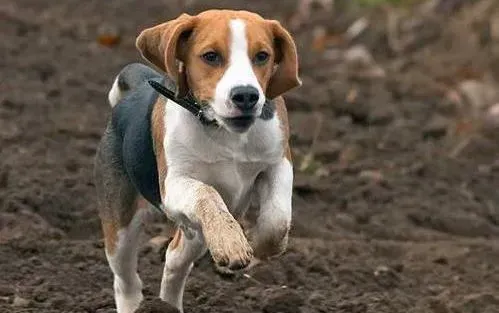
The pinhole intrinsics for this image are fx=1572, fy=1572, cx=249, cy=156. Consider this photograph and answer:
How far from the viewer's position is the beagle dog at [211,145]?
5.13 m

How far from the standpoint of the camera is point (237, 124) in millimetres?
5168

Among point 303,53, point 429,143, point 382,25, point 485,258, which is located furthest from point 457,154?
point 382,25

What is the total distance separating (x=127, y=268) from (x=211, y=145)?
0.84m

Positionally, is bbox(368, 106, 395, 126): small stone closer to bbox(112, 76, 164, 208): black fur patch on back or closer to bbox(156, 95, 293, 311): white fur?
bbox(112, 76, 164, 208): black fur patch on back

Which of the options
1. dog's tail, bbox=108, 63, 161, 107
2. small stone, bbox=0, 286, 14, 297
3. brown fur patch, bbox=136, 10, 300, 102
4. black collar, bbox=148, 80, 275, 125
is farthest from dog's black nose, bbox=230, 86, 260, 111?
small stone, bbox=0, 286, 14, 297

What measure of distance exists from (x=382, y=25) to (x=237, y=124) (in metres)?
8.55

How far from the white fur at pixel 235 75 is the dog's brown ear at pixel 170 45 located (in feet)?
0.61

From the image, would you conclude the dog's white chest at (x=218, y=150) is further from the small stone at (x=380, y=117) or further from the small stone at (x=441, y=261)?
the small stone at (x=380, y=117)

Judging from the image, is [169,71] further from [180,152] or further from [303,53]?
[303,53]

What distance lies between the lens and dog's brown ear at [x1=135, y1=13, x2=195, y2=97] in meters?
5.27

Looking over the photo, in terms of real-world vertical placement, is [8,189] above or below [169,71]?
below

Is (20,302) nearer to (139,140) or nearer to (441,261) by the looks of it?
(139,140)

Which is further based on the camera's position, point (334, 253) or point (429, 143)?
point (429, 143)

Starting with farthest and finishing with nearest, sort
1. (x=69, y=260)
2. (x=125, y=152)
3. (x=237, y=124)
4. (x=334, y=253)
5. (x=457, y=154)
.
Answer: (x=457, y=154) → (x=334, y=253) → (x=69, y=260) → (x=125, y=152) → (x=237, y=124)
